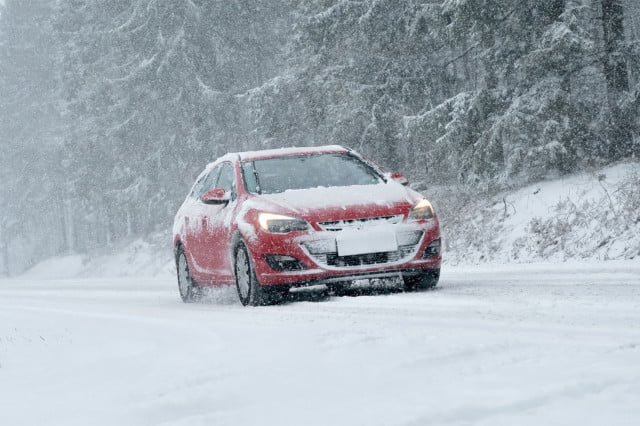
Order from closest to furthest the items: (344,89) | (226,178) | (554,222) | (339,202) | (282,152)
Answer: (339,202) → (282,152) → (226,178) → (554,222) → (344,89)

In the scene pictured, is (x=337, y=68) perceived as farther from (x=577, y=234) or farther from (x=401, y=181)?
(x=401, y=181)

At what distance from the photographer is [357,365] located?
14.2 ft

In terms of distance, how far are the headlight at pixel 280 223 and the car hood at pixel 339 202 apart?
0.06 m

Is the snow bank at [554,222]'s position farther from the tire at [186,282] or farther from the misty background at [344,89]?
the tire at [186,282]

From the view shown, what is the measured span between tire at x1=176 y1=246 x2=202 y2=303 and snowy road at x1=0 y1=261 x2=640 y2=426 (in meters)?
3.21

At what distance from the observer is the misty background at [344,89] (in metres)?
16.5

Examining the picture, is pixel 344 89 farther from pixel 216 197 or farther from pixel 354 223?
pixel 354 223

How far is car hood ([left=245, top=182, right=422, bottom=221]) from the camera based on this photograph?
27.4 ft

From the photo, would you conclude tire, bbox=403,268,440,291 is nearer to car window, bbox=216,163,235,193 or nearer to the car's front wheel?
the car's front wheel

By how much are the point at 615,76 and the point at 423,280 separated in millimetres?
9619

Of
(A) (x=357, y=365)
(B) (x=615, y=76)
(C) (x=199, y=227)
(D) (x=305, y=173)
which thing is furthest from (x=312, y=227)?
(B) (x=615, y=76)

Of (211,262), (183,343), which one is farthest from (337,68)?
(183,343)

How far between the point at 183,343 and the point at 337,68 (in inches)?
651

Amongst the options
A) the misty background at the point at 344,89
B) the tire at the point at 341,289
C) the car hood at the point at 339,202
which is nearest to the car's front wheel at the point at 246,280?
the car hood at the point at 339,202
